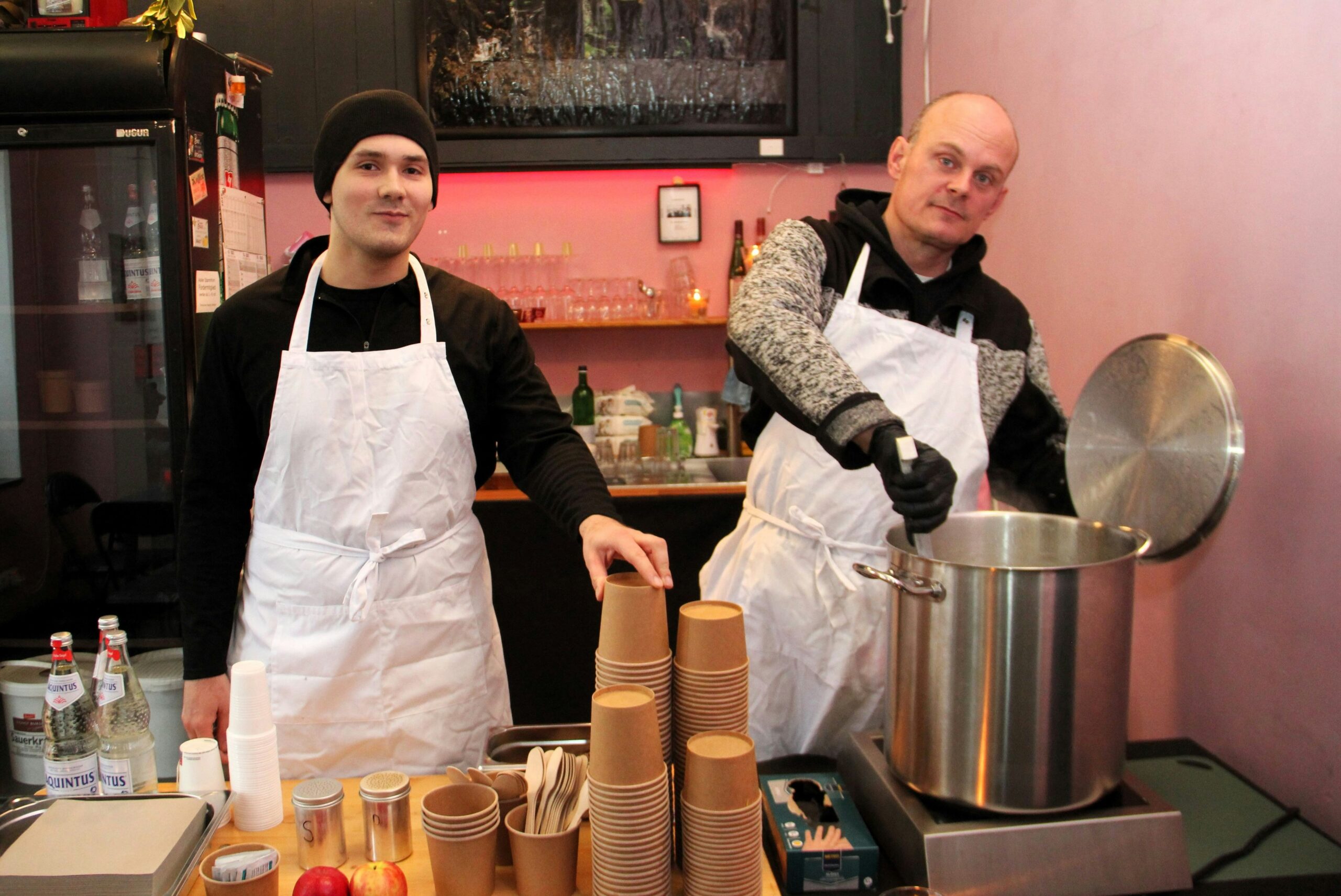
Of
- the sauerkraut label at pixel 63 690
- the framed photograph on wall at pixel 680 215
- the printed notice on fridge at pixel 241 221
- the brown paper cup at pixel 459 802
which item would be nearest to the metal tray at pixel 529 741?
the brown paper cup at pixel 459 802

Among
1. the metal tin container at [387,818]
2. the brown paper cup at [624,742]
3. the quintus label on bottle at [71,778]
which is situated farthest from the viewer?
the quintus label on bottle at [71,778]

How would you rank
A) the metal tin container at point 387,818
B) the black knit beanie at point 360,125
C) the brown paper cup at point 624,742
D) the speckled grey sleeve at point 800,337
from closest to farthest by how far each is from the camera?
the brown paper cup at point 624,742
the metal tin container at point 387,818
the speckled grey sleeve at point 800,337
the black knit beanie at point 360,125

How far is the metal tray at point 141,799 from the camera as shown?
108 centimetres

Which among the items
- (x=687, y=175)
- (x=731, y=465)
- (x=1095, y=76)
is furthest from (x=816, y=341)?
(x=687, y=175)

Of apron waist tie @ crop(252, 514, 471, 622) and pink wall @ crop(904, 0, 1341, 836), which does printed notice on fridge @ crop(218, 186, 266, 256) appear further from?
pink wall @ crop(904, 0, 1341, 836)

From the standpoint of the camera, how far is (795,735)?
5.80ft

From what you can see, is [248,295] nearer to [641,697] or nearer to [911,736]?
[641,697]

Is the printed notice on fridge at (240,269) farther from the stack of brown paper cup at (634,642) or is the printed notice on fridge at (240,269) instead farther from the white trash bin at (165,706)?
the stack of brown paper cup at (634,642)

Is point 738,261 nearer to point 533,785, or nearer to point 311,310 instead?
point 311,310

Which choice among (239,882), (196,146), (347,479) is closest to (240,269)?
(196,146)

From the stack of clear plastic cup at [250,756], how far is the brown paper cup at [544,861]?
0.36m

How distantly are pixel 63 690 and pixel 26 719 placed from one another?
1490 mm

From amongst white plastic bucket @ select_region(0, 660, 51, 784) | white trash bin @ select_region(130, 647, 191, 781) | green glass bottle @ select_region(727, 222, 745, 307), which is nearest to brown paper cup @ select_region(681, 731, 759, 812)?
white trash bin @ select_region(130, 647, 191, 781)

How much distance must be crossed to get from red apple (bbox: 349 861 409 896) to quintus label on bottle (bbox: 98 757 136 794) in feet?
1.41
